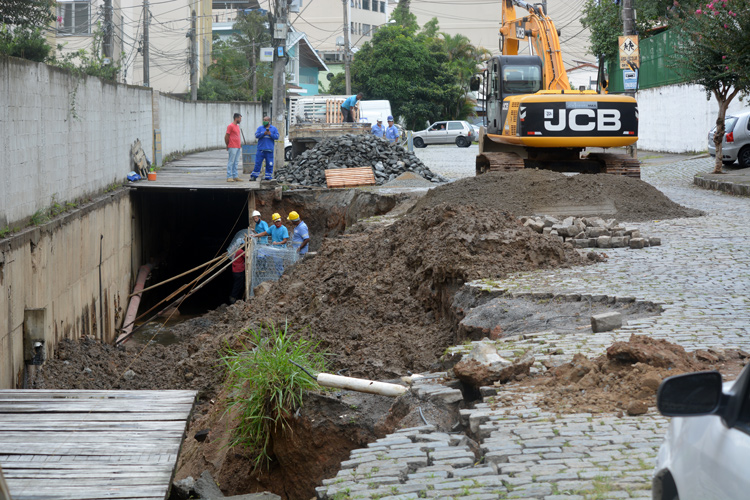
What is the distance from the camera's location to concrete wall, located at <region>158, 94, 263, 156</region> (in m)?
30.6

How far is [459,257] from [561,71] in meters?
10.3

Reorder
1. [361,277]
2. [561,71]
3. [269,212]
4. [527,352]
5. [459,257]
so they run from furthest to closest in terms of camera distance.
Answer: [269,212] → [561,71] → [361,277] → [459,257] → [527,352]

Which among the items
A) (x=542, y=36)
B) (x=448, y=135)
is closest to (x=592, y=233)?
(x=542, y=36)

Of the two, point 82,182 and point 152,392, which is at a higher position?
point 82,182

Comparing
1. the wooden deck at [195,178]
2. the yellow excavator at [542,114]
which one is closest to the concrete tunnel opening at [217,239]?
the wooden deck at [195,178]

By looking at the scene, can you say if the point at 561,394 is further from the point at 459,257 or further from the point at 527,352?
the point at 459,257

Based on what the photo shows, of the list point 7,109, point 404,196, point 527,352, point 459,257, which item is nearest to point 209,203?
point 404,196

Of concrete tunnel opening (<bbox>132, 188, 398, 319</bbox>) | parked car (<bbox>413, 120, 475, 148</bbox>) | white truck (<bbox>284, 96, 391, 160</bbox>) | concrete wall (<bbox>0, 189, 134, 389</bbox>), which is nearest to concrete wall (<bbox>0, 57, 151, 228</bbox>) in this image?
concrete wall (<bbox>0, 189, 134, 389</bbox>)

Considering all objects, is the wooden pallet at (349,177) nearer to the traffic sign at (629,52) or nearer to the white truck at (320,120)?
the white truck at (320,120)

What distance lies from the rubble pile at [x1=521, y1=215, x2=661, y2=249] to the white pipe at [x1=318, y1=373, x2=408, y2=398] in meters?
5.23

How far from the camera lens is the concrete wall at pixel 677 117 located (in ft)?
94.4

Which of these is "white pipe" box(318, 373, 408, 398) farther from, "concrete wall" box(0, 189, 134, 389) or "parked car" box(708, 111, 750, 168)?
"parked car" box(708, 111, 750, 168)

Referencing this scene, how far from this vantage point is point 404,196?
18938 millimetres

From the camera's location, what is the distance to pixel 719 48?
19.4 metres
